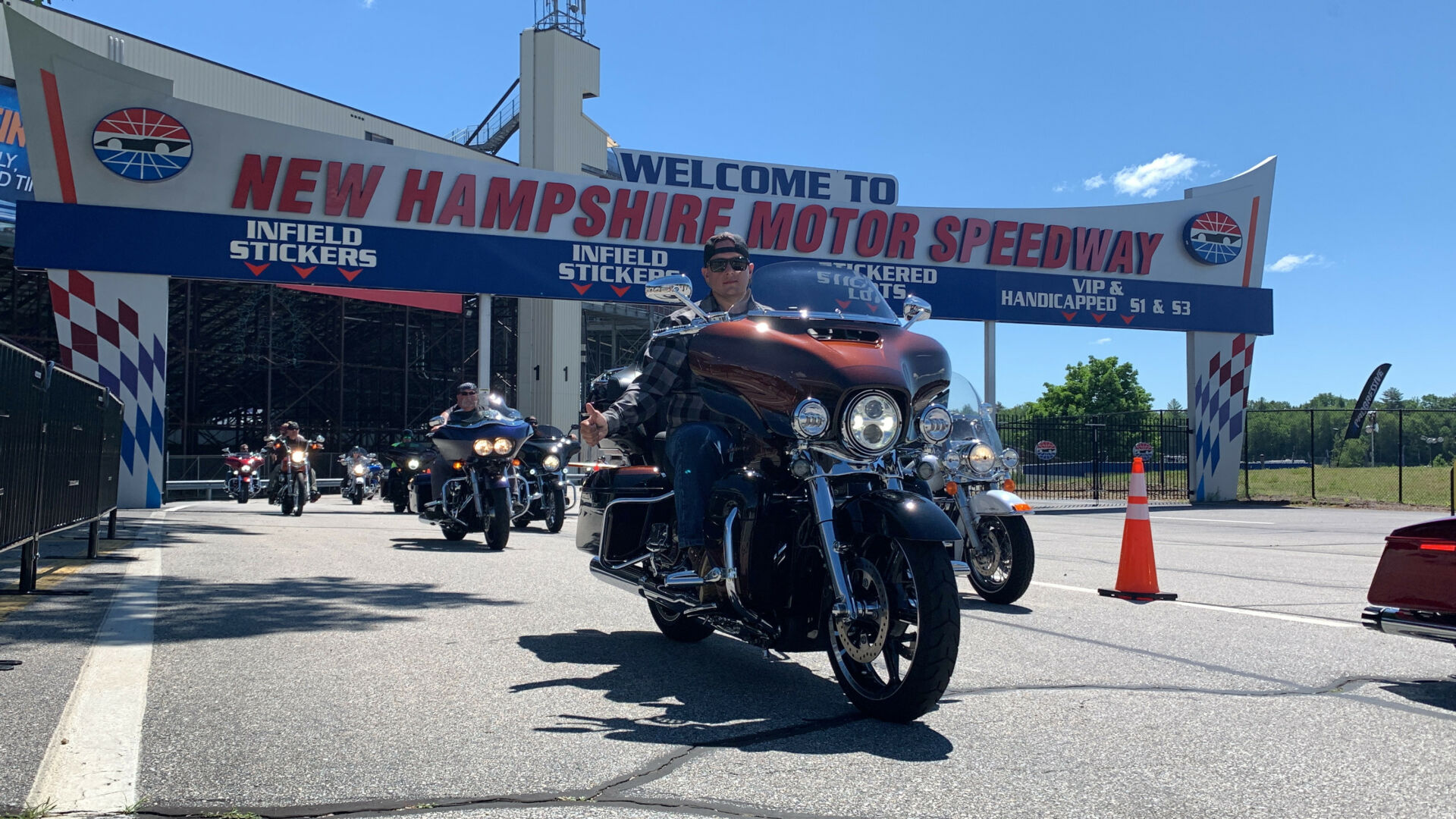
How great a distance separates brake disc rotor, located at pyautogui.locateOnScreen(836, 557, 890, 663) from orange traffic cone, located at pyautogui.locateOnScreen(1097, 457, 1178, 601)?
3.83 m

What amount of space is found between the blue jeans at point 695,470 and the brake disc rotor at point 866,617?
732mm

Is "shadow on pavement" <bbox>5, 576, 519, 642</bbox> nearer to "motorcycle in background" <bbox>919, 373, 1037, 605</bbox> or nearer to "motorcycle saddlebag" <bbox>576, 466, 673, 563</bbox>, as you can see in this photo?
"motorcycle saddlebag" <bbox>576, 466, 673, 563</bbox>

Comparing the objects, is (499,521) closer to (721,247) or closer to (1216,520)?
(721,247)

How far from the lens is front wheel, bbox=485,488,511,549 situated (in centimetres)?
1024

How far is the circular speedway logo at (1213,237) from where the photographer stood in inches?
898

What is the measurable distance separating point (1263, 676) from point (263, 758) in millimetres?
3610

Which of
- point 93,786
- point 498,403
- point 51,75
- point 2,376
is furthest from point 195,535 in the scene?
point 93,786

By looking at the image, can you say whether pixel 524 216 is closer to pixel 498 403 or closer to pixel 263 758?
pixel 498 403

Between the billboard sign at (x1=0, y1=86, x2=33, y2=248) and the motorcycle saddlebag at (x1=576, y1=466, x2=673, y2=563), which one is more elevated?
the billboard sign at (x1=0, y1=86, x2=33, y2=248)

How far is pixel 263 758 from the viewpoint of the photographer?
10.1 feet

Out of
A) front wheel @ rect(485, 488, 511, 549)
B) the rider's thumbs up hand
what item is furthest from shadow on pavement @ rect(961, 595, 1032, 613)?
front wheel @ rect(485, 488, 511, 549)

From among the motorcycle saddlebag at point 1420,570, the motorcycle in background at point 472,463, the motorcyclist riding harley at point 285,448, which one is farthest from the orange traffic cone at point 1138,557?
the motorcyclist riding harley at point 285,448

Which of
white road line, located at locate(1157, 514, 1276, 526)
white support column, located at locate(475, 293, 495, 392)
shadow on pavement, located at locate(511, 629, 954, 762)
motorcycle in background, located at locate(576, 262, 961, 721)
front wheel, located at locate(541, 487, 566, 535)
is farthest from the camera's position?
white support column, located at locate(475, 293, 495, 392)

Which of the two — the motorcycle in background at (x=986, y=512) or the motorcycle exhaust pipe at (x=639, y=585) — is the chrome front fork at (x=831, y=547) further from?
the motorcycle in background at (x=986, y=512)
